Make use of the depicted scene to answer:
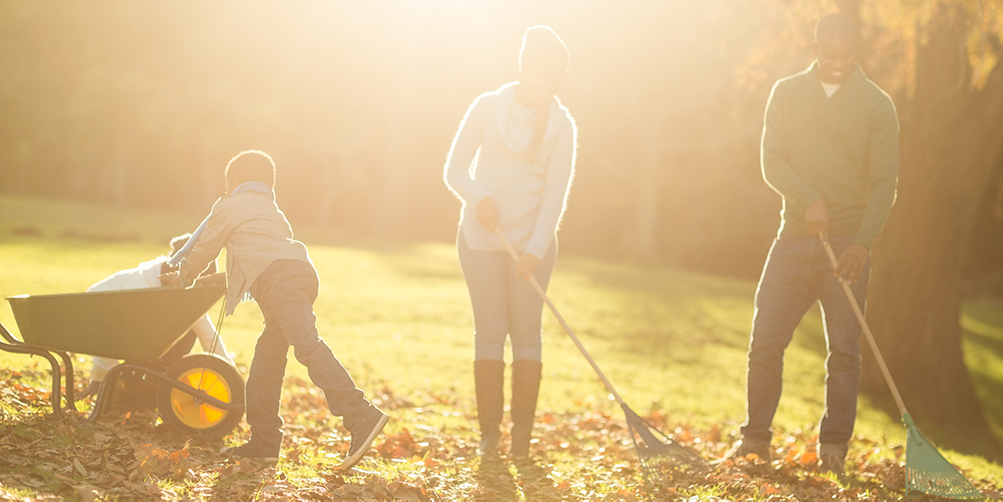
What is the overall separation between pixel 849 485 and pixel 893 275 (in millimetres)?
4854

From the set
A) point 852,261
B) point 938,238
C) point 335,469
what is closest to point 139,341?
point 335,469

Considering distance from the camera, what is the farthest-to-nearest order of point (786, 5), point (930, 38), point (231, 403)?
point (786, 5) → point (930, 38) → point (231, 403)

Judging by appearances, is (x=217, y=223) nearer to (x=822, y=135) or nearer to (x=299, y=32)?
(x=822, y=135)

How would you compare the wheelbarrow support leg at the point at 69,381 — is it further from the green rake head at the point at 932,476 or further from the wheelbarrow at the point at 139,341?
the green rake head at the point at 932,476

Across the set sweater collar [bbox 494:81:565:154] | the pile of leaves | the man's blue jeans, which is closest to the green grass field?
the pile of leaves

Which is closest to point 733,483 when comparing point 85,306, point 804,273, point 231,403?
point 804,273

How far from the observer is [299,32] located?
3095cm

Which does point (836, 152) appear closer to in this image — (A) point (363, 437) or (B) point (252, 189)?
(A) point (363, 437)

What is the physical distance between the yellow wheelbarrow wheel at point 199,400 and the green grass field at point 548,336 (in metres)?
0.70

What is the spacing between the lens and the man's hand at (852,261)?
433cm

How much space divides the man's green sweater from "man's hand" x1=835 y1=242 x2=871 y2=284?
0.23 feet


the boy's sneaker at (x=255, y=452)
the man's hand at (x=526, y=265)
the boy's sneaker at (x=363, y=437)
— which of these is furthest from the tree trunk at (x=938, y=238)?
the boy's sneaker at (x=255, y=452)

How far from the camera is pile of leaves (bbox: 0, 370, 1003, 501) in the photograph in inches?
139

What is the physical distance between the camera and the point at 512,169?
4734mm
